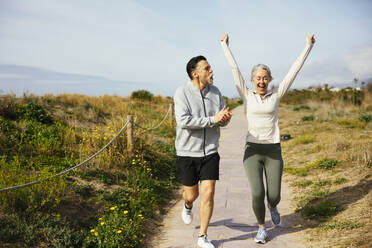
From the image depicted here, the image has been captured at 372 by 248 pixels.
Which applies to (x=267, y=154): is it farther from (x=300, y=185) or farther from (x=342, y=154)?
(x=342, y=154)

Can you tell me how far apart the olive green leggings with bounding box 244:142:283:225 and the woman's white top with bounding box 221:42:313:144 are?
116 millimetres

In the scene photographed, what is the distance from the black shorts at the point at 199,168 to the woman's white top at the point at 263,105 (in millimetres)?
602

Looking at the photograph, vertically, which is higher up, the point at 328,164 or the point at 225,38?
the point at 225,38

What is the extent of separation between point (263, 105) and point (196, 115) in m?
0.87

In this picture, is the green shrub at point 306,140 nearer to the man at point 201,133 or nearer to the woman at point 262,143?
the woman at point 262,143

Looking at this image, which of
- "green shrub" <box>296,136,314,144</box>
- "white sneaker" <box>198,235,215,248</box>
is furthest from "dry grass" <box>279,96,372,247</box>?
"white sneaker" <box>198,235,215,248</box>

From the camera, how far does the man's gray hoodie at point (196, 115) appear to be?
3.66 meters

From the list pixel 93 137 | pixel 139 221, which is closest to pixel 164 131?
pixel 93 137

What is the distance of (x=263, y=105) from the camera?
155 inches

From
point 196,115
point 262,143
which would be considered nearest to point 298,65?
point 262,143

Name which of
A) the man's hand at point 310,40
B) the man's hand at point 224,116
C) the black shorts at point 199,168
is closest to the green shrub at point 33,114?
the black shorts at point 199,168

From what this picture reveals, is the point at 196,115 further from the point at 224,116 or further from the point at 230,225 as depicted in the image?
the point at 230,225

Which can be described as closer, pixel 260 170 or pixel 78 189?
pixel 260 170

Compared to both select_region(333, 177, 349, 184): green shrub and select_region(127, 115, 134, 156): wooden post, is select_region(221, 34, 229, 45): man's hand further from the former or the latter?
select_region(333, 177, 349, 184): green shrub
